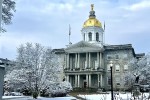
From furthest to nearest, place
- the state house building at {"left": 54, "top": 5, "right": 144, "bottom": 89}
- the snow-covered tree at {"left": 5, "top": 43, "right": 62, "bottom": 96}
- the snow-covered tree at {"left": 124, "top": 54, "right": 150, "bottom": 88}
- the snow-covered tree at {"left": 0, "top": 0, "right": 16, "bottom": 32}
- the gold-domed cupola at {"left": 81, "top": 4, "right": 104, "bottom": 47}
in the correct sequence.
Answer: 1. the gold-domed cupola at {"left": 81, "top": 4, "right": 104, "bottom": 47}
2. the state house building at {"left": 54, "top": 5, "right": 144, "bottom": 89}
3. the snow-covered tree at {"left": 124, "top": 54, "right": 150, "bottom": 88}
4. the snow-covered tree at {"left": 5, "top": 43, "right": 62, "bottom": 96}
5. the snow-covered tree at {"left": 0, "top": 0, "right": 16, "bottom": 32}

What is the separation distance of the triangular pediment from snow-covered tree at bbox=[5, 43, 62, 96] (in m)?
38.4

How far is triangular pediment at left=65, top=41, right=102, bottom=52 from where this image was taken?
80037mm

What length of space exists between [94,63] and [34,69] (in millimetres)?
46239

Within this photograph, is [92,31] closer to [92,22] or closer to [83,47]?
[92,22]

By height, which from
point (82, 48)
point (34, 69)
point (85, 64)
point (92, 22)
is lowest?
point (34, 69)

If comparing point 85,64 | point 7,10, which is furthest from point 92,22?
point 7,10

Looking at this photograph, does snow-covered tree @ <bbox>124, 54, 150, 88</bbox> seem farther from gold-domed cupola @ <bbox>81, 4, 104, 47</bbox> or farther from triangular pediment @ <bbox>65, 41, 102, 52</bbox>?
gold-domed cupola @ <bbox>81, 4, 104, 47</bbox>

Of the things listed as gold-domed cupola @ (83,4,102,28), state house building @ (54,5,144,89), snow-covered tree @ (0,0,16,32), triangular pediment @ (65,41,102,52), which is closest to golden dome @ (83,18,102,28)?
gold-domed cupola @ (83,4,102,28)

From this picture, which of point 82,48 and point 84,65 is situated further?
point 84,65

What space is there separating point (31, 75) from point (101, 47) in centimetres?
4560

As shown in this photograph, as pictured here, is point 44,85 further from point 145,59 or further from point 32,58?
point 145,59

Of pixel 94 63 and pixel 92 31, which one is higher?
pixel 92 31

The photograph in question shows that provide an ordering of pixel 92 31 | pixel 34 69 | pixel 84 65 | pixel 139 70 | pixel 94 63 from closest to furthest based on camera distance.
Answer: pixel 34 69
pixel 139 70
pixel 94 63
pixel 84 65
pixel 92 31

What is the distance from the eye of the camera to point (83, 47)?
3189 inches
